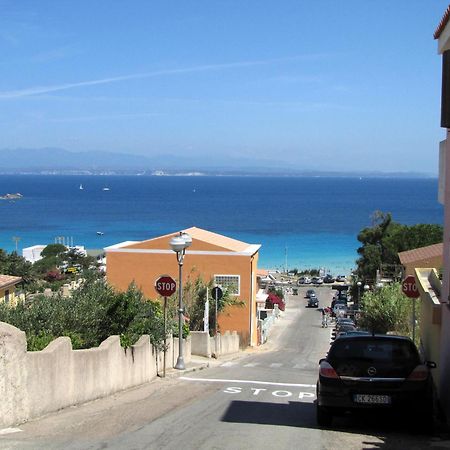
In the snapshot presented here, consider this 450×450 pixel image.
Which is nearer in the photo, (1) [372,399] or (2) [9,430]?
(2) [9,430]

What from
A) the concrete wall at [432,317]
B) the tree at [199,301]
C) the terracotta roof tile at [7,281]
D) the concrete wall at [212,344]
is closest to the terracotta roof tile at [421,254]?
the tree at [199,301]

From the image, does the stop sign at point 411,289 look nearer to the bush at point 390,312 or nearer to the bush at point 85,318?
the bush at point 85,318

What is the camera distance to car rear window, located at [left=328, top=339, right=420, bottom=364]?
1050cm

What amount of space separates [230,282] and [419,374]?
28.9 metres

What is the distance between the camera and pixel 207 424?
10.8 meters

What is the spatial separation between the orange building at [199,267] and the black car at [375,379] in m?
27.7

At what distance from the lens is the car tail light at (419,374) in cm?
1030

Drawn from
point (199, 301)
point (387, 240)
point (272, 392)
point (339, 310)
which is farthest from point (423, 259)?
point (272, 392)

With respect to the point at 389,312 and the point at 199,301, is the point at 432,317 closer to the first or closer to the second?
the point at 389,312

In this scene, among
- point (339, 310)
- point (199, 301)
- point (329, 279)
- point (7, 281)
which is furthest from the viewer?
point (329, 279)

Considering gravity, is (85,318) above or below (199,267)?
below

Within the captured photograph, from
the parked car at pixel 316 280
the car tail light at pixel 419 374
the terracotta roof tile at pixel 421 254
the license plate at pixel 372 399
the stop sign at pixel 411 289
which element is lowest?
the license plate at pixel 372 399

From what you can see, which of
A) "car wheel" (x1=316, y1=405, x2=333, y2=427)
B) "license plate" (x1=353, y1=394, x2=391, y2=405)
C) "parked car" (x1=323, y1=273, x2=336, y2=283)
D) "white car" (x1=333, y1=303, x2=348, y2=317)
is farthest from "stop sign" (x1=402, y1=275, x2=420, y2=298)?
"parked car" (x1=323, y1=273, x2=336, y2=283)

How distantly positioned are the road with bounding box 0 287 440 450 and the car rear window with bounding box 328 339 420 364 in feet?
2.73
